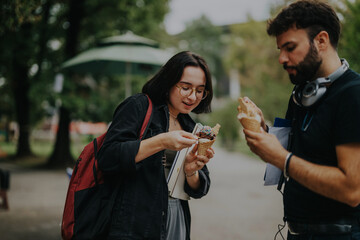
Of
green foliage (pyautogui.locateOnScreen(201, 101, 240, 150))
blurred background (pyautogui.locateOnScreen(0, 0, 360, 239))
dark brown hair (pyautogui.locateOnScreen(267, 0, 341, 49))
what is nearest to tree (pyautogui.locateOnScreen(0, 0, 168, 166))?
blurred background (pyautogui.locateOnScreen(0, 0, 360, 239))

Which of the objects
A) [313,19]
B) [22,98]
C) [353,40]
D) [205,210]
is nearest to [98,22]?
[22,98]

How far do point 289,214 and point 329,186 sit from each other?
15.5 inches

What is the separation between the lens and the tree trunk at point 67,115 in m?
13.1

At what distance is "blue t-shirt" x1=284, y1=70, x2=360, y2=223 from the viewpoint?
168 cm

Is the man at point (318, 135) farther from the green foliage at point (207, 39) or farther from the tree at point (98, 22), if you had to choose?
the green foliage at point (207, 39)

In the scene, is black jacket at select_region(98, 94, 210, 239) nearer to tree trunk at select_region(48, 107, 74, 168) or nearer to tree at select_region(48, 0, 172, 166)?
tree at select_region(48, 0, 172, 166)

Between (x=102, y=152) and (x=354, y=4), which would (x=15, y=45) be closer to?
(x=354, y=4)

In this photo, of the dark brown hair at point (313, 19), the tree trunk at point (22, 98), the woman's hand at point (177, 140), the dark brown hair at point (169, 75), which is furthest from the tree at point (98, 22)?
the dark brown hair at point (313, 19)

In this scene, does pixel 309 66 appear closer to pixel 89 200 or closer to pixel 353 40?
pixel 89 200

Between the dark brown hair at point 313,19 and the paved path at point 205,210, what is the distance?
444cm

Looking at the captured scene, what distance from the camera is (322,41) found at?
187 centimetres

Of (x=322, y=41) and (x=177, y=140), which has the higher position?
(x=322, y=41)

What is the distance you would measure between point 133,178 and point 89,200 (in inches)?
11.4

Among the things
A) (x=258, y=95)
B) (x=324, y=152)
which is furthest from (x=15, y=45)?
(x=258, y=95)
